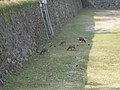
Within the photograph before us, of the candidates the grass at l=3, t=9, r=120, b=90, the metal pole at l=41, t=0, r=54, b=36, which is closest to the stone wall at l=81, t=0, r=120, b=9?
the metal pole at l=41, t=0, r=54, b=36

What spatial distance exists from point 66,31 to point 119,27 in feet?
17.1

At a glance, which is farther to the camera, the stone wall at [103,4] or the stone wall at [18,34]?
the stone wall at [103,4]

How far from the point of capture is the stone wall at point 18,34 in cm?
1467

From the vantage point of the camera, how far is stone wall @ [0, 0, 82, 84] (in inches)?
578

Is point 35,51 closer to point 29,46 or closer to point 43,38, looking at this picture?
point 29,46

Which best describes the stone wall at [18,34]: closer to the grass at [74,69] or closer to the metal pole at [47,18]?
the grass at [74,69]

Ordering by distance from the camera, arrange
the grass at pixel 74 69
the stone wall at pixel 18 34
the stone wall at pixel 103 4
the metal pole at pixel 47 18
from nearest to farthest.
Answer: the grass at pixel 74 69 < the stone wall at pixel 18 34 < the metal pole at pixel 47 18 < the stone wall at pixel 103 4

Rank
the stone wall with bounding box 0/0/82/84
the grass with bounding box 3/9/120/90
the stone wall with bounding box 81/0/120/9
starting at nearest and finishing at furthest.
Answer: the grass with bounding box 3/9/120/90 → the stone wall with bounding box 0/0/82/84 → the stone wall with bounding box 81/0/120/9

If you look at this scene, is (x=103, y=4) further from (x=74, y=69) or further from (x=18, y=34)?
(x=74, y=69)

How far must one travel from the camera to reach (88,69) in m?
16.1

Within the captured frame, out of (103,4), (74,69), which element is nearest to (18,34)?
(74,69)

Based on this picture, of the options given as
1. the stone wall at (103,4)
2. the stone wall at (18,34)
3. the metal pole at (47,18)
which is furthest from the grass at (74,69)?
the stone wall at (103,4)

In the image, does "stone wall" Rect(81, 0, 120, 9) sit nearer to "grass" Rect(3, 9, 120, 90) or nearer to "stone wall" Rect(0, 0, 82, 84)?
"grass" Rect(3, 9, 120, 90)

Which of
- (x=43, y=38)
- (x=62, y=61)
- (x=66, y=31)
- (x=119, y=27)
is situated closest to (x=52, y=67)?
(x=62, y=61)
